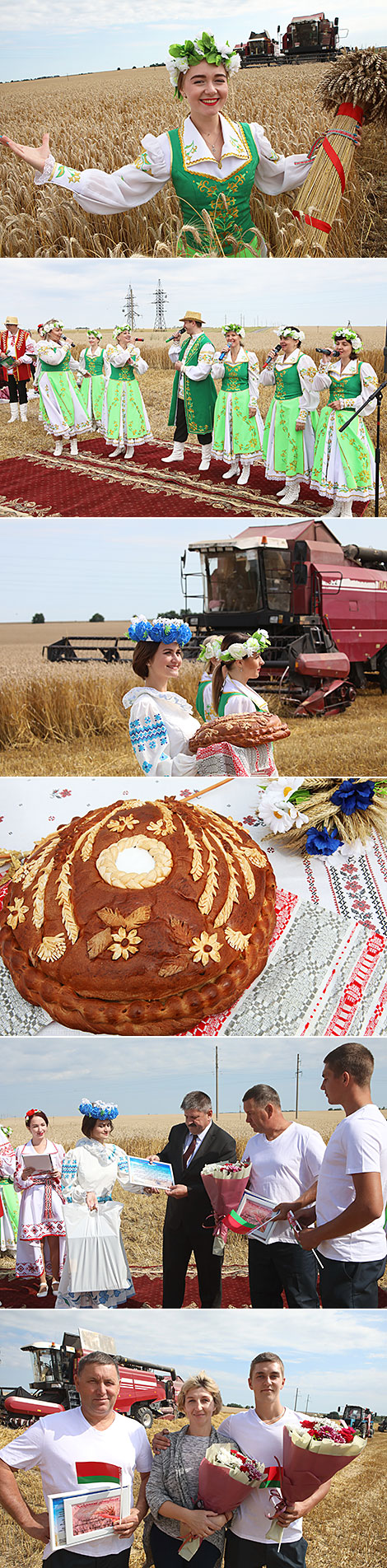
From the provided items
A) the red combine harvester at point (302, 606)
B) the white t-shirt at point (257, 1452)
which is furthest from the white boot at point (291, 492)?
the white t-shirt at point (257, 1452)

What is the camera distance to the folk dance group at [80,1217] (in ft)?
12.4

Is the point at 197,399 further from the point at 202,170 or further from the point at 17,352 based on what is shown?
the point at 202,170

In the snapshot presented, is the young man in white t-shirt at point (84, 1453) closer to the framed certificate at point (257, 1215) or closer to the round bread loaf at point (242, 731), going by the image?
the framed certificate at point (257, 1215)

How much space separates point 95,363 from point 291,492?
3.39 ft

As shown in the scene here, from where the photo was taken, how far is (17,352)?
5855mm

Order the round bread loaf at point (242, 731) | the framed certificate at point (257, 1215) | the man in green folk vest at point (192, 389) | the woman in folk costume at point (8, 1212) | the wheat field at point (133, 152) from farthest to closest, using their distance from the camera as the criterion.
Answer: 1. the man in green folk vest at point (192, 389)
2. the wheat field at point (133, 152)
3. the round bread loaf at point (242, 731)
4. the woman in folk costume at point (8, 1212)
5. the framed certificate at point (257, 1215)

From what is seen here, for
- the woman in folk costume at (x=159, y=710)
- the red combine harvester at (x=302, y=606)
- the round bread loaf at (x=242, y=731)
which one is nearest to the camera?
the round bread loaf at (x=242, y=731)

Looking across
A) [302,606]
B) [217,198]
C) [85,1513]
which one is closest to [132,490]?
[217,198]

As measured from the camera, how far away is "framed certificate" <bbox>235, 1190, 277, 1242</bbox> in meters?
3.69

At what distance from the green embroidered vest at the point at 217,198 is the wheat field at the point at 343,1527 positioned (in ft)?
15.1

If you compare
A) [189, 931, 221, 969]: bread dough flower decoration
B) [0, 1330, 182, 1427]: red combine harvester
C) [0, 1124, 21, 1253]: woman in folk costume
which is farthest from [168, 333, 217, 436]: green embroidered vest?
[0, 1330, 182, 1427]: red combine harvester

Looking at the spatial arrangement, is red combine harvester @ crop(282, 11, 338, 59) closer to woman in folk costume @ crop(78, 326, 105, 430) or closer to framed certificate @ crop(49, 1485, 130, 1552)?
woman in folk costume @ crop(78, 326, 105, 430)

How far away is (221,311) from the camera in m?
5.77

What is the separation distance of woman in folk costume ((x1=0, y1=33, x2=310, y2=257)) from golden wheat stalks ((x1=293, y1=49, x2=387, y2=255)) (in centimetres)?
10
